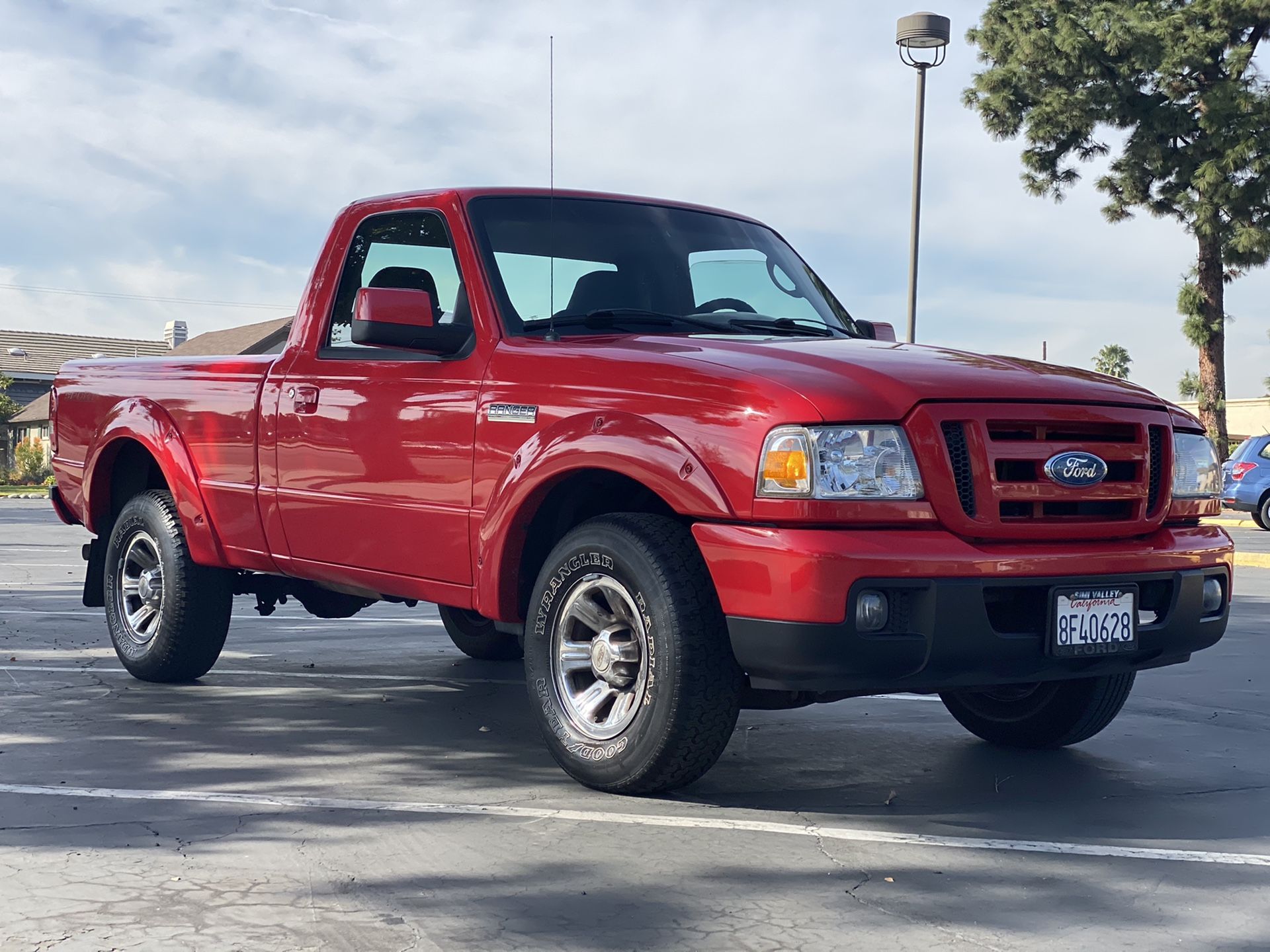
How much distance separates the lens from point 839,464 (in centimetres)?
426

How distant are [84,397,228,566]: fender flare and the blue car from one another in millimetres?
18897

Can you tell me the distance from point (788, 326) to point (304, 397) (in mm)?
1903

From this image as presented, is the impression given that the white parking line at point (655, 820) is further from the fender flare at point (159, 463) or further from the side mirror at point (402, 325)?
the fender flare at point (159, 463)

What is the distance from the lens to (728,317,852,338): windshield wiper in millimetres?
5680

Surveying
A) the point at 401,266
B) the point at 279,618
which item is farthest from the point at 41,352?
the point at 401,266

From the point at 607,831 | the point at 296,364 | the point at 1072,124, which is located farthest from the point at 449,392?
the point at 1072,124

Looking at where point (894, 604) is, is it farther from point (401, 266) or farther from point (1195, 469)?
point (401, 266)

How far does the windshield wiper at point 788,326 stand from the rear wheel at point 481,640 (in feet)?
8.59

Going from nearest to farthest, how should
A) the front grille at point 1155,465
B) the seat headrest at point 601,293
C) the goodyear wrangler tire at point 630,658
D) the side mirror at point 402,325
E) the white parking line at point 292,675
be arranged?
1. the goodyear wrangler tire at point 630,658
2. the front grille at point 1155,465
3. the side mirror at point 402,325
4. the seat headrest at point 601,293
5. the white parking line at point 292,675

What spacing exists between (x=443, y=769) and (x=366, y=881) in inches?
55.4

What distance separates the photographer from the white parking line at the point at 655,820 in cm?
421

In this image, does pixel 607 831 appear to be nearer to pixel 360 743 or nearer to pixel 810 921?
pixel 810 921

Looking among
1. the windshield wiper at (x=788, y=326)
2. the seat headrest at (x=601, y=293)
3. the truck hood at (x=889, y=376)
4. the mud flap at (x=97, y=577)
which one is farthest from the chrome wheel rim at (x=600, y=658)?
the mud flap at (x=97, y=577)

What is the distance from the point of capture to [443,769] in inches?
205
